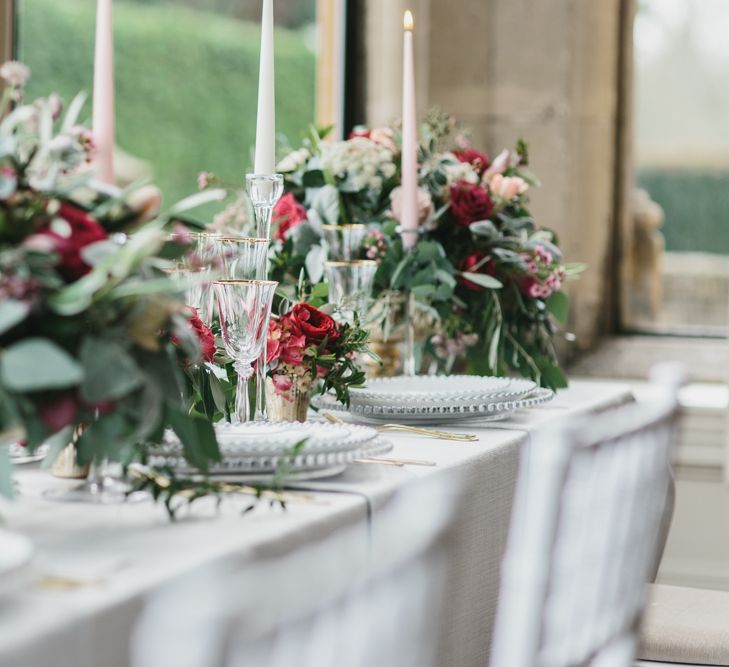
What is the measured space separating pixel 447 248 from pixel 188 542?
1.19 metres

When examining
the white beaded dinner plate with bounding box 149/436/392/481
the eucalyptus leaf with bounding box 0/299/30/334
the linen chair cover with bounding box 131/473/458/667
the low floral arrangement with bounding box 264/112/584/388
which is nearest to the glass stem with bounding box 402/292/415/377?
the low floral arrangement with bounding box 264/112/584/388

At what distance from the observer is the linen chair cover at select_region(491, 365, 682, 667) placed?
3.18 feet

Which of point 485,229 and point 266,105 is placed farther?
point 485,229

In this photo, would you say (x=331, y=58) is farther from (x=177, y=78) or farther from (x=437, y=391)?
(x=437, y=391)

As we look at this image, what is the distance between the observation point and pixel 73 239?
0.91 m

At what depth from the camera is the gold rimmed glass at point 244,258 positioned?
4.34 ft

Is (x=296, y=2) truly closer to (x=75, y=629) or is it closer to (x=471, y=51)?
(x=471, y=51)

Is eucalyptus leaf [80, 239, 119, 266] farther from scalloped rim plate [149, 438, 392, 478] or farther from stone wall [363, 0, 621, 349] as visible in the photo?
stone wall [363, 0, 621, 349]

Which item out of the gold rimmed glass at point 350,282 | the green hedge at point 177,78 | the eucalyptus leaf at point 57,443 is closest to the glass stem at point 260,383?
the gold rimmed glass at point 350,282

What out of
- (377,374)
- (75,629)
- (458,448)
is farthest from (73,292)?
(377,374)

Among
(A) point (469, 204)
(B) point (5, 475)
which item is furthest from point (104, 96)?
(A) point (469, 204)

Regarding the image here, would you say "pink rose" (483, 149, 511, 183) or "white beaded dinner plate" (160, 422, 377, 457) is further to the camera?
"pink rose" (483, 149, 511, 183)

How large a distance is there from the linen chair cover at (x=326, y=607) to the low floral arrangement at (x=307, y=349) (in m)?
0.77

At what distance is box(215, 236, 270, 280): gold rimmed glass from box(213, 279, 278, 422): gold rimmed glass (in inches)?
1.0
